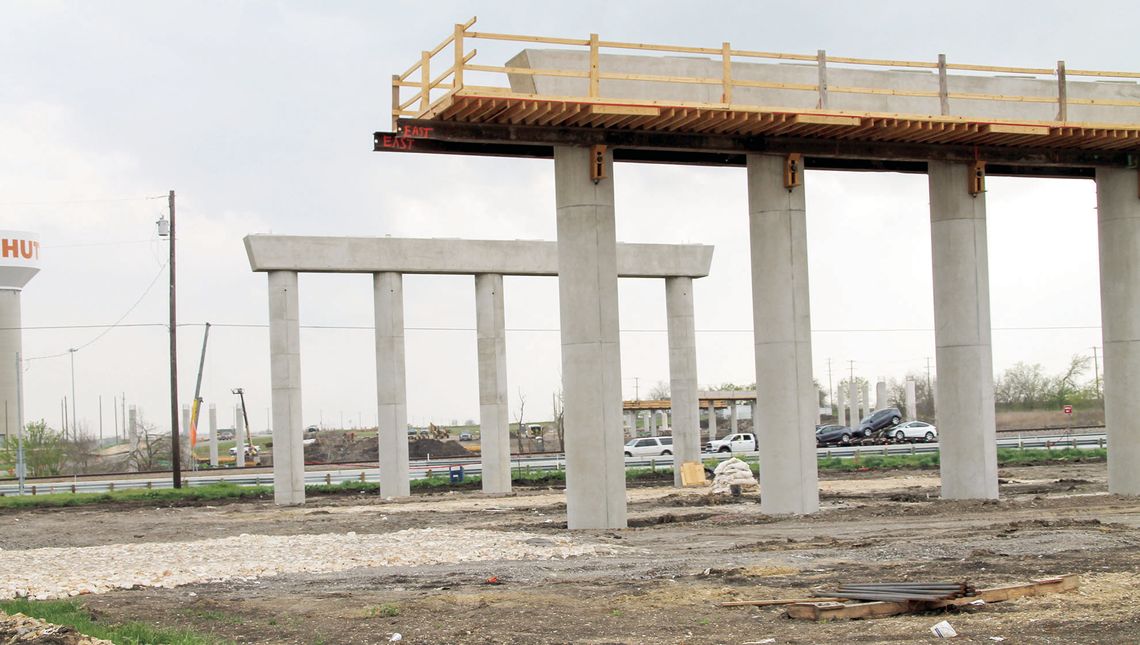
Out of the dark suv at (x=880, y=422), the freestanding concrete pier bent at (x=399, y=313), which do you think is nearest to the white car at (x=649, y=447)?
the dark suv at (x=880, y=422)

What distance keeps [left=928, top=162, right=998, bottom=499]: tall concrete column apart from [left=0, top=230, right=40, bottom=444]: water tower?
82.4 meters

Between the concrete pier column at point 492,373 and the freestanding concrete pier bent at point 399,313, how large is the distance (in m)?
0.03

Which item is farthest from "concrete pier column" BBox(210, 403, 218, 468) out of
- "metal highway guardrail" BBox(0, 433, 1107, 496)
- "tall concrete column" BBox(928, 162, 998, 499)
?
"tall concrete column" BBox(928, 162, 998, 499)

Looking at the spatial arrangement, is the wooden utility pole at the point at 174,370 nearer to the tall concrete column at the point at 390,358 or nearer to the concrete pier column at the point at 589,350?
the tall concrete column at the point at 390,358

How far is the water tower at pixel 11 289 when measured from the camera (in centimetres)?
9625

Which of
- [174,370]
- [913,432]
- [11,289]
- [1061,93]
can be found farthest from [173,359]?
[11,289]

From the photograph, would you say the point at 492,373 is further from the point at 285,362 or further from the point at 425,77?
the point at 425,77

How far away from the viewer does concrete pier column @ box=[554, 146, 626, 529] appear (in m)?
23.5

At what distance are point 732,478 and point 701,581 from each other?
18.9m

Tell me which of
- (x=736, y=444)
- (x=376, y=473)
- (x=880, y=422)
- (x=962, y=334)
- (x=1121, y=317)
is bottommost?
(x=736, y=444)

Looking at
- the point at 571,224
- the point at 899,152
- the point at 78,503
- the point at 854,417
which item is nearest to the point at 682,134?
the point at 571,224

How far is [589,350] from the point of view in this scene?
23.5 metres

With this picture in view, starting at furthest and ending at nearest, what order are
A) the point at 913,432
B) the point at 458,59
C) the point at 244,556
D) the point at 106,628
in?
1. the point at 913,432
2. the point at 458,59
3. the point at 244,556
4. the point at 106,628

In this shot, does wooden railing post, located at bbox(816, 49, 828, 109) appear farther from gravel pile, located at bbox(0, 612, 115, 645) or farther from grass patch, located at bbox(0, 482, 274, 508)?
grass patch, located at bbox(0, 482, 274, 508)
